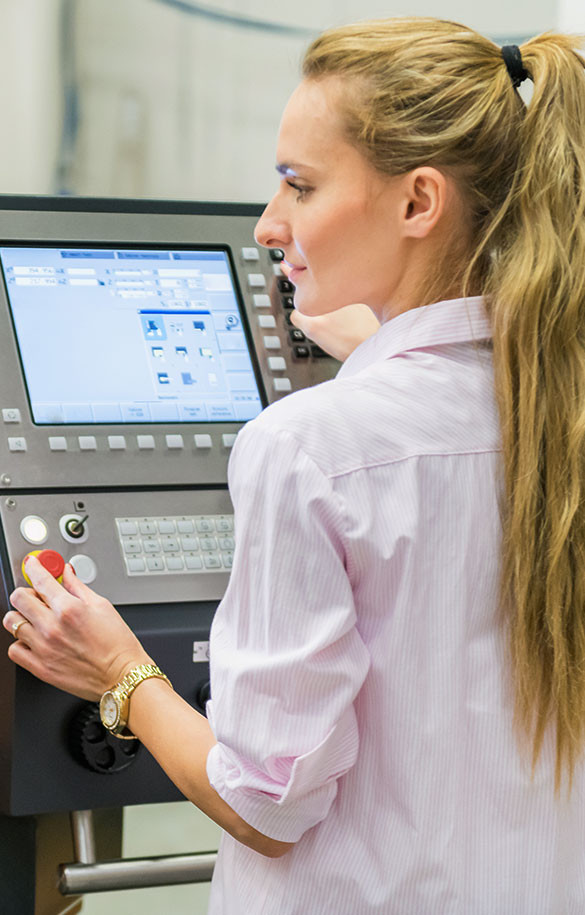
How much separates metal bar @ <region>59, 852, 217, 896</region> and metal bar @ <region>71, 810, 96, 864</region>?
0.02m

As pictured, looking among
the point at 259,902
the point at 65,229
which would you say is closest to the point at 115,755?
the point at 259,902

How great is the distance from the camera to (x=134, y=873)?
128cm

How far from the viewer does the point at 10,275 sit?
4.27ft

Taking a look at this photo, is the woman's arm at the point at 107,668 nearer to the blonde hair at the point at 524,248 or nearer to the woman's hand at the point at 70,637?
the woman's hand at the point at 70,637

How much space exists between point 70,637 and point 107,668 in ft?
0.19

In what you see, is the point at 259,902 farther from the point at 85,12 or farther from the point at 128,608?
the point at 85,12

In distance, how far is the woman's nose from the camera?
943 mm

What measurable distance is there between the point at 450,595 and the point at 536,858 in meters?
0.21

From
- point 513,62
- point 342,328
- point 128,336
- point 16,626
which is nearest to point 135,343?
point 128,336

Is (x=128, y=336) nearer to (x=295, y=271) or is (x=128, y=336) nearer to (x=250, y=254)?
(x=250, y=254)

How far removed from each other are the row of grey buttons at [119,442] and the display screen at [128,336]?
22 mm

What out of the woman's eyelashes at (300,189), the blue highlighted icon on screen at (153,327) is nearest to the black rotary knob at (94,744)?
the blue highlighted icon on screen at (153,327)

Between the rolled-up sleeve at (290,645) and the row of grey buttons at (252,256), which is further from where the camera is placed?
the row of grey buttons at (252,256)

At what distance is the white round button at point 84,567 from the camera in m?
1.20
